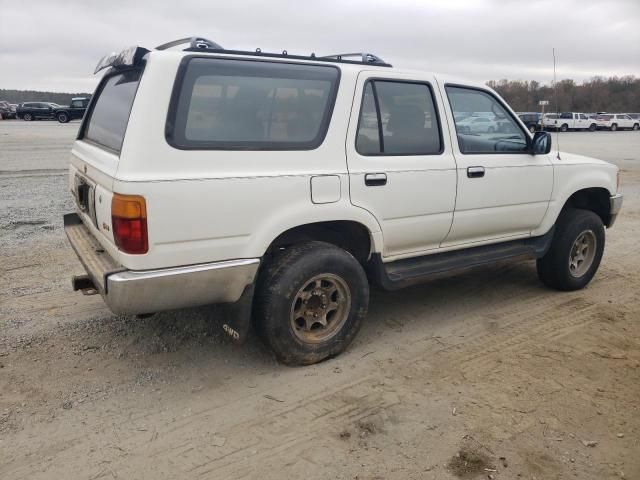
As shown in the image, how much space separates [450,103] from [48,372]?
3430 millimetres

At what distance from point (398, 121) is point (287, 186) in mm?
1105

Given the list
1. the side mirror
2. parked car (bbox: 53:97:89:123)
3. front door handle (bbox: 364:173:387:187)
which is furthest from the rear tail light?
parked car (bbox: 53:97:89:123)

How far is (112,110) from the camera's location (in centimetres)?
379

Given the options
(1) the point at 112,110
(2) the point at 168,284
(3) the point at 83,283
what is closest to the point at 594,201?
(2) the point at 168,284

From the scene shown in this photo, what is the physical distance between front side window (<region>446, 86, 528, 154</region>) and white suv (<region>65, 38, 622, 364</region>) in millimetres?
14

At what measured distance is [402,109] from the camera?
4.08m

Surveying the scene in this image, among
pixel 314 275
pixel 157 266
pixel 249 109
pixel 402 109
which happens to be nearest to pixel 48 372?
pixel 157 266

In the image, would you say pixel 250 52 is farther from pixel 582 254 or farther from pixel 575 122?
pixel 575 122

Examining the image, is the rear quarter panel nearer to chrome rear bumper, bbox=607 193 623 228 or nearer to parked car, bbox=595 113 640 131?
chrome rear bumper, bbox=607 193 623 228

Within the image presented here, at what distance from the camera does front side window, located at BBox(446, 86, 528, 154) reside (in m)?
4.39

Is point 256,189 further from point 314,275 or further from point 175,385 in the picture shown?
point 175,385

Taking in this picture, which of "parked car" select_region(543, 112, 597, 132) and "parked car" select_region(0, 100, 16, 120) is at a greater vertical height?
"parked car" select_region(0, 100, 16, 120)

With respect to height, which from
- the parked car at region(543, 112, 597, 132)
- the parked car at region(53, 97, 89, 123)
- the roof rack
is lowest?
the roof rack

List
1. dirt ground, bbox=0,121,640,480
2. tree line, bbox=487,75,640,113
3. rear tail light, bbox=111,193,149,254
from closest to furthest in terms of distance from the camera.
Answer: dirt ground, bbox=0,121,640,480
rear tail light, bbox=111,193,149,254
tree line, bbox=487,75,640,113
